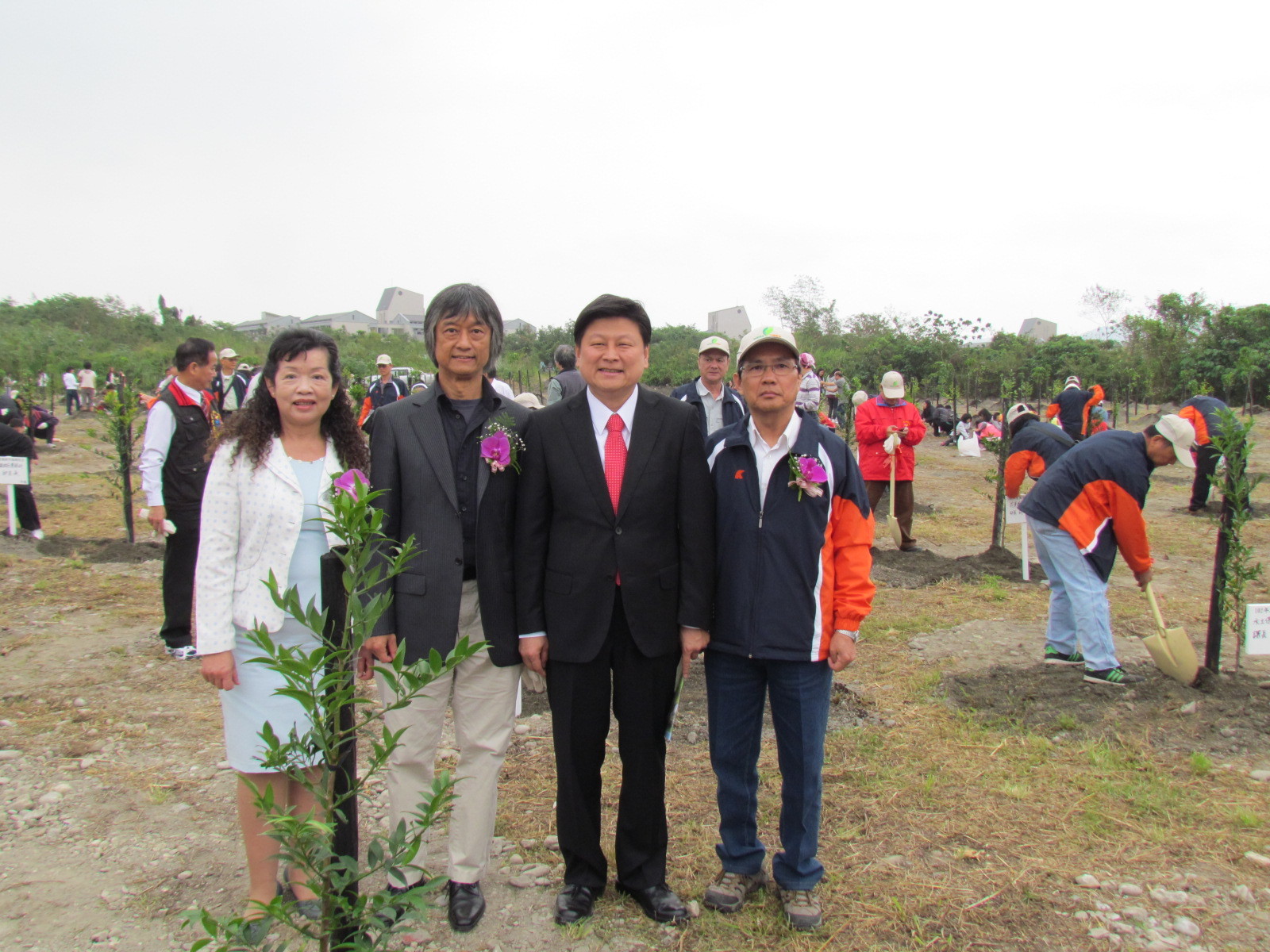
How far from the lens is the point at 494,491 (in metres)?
2.45

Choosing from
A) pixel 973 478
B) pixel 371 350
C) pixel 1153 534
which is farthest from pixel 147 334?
pixel 1153 534

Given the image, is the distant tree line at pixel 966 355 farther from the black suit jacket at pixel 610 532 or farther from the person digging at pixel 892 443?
the black suit jacket at pixel 610 532

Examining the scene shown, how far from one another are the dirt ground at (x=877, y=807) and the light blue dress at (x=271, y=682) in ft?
2.55

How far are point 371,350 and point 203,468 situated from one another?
143 ft

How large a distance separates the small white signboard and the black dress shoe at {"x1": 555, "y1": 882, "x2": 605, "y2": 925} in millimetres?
3594

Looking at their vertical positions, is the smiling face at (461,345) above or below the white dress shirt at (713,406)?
above

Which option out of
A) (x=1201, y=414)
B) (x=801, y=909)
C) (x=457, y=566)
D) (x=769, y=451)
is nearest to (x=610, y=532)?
(x=457, y=566)

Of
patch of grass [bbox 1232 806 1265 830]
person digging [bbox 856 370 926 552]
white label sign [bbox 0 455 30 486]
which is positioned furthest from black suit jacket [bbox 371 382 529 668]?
white label sign [bbox 0 455 30 486]

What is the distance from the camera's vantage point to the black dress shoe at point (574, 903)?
2.58m

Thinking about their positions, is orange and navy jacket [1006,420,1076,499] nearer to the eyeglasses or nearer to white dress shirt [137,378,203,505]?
the eyeglasses

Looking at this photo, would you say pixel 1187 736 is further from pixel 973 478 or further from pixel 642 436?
pixel 973 478

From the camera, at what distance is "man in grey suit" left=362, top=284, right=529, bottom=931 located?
8.05 ft

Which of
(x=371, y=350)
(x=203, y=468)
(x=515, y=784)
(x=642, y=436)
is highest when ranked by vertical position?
(x=371, y=350)

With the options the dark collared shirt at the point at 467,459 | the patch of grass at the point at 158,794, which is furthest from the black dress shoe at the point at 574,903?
the patch of grass at the point at 158,794
